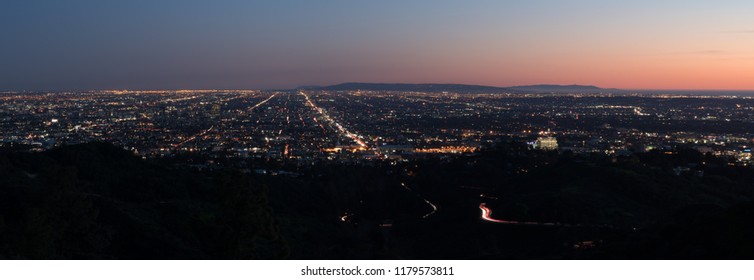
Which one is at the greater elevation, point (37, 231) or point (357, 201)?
point (37, 231)

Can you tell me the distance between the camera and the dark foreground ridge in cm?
1731

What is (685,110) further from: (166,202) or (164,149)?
(166,202)

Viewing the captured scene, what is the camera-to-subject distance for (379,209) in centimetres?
3562

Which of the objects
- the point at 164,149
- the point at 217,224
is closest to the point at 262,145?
the point at 164,149

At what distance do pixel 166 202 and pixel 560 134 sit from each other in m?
60.7

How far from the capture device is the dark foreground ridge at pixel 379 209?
17312 millimetres

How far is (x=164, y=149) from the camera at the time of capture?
6275cm

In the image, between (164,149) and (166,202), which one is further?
(164,149)

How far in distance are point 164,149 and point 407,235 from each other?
125 ft

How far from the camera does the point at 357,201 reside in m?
38.1
